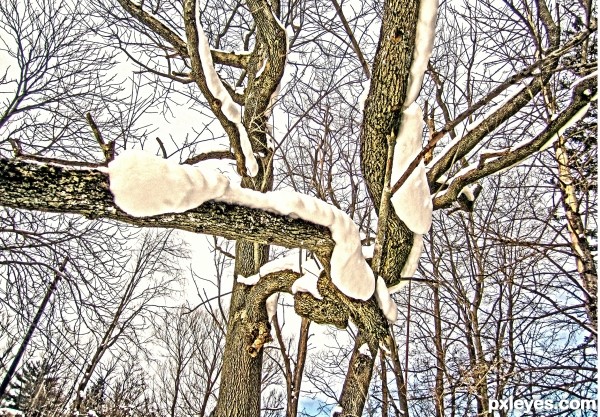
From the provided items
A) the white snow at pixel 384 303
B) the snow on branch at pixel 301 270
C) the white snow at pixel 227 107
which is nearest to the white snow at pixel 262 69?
the white snow at pixel 227 107

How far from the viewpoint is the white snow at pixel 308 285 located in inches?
100

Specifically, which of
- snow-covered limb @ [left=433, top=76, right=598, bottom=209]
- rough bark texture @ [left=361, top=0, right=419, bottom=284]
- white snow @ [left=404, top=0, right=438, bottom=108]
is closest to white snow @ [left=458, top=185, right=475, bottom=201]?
snow-covered limb @ [left=433, top=76, right=598, bottom=209]

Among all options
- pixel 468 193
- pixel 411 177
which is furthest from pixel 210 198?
pixel 468 193

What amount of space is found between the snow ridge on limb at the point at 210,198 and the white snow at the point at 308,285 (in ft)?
1.23

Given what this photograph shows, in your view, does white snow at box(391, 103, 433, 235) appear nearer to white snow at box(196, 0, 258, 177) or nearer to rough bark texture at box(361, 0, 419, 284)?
rough bark texture at box(361, 0, 419, 284)

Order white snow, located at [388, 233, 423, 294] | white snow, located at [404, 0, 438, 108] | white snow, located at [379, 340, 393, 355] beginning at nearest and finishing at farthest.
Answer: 1. white snow, located at [379, 340, 393, 355]
2. white snow, located at [404, 0, 438, 108]
3. white snow, located at [388, 233, 423, 294]

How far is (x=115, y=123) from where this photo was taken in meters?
5.31

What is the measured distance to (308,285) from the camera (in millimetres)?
2629

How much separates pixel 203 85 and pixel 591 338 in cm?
393

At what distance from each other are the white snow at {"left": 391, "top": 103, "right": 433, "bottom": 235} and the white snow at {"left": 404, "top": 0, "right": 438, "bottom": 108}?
127 mm

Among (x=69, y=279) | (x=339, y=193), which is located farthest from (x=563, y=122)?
(x=69, y=279)

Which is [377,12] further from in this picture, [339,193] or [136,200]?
[136,200]

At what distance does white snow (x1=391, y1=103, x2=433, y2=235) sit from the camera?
2.23m

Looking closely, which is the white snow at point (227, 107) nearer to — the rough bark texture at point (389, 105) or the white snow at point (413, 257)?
the rough bark texture at point (389, 105)
